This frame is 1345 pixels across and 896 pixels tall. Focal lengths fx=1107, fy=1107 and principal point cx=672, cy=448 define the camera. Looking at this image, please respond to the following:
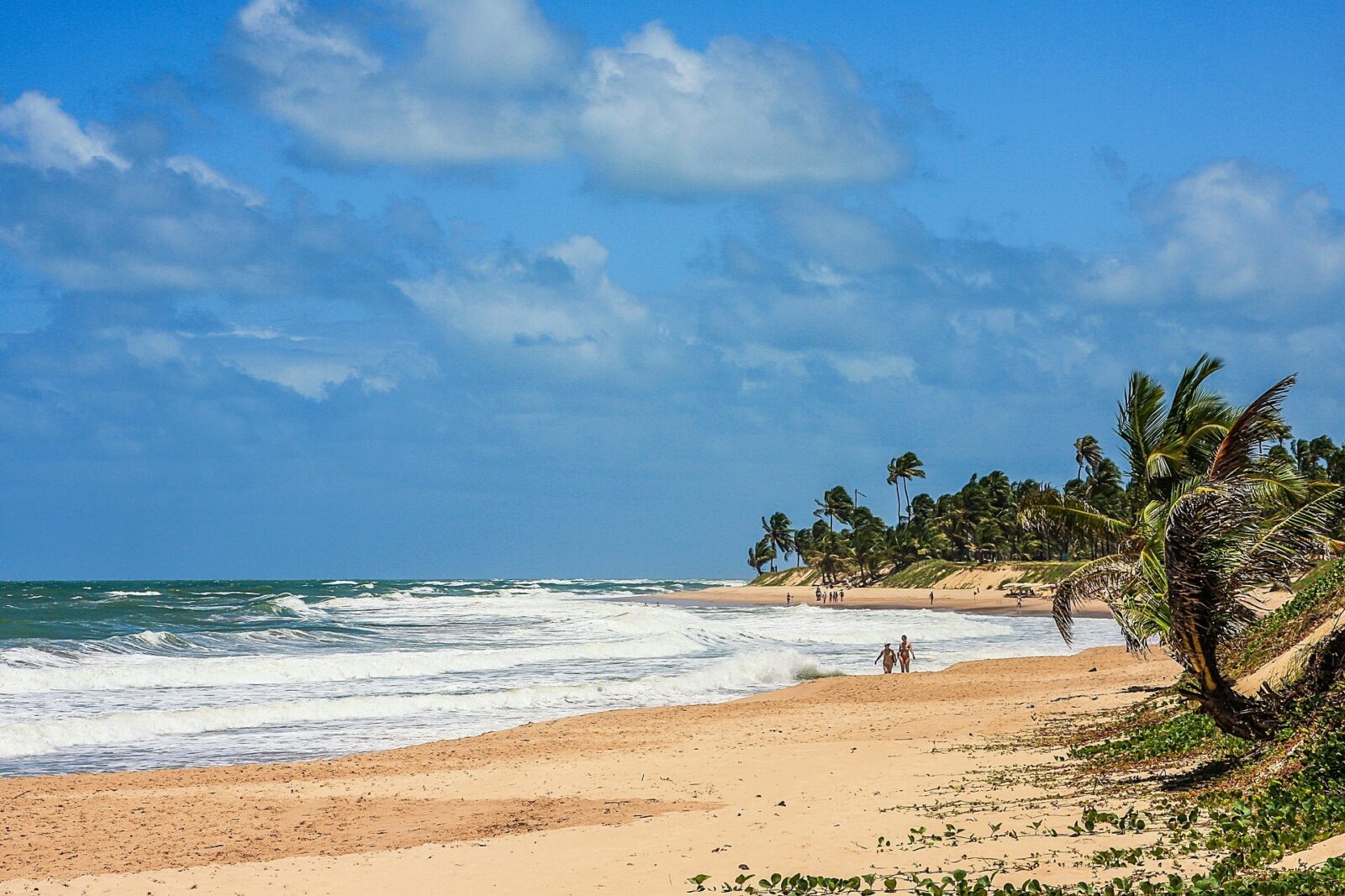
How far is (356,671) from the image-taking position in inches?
1385

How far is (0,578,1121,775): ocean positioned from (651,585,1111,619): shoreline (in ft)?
44.4

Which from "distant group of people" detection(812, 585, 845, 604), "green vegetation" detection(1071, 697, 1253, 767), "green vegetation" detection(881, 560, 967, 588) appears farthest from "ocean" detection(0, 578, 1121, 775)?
"green vegetation" detection(881, 560, 967, 588)

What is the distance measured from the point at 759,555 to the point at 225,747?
6440 inches

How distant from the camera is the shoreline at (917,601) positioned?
79.1 meters

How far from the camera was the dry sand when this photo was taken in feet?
32.0

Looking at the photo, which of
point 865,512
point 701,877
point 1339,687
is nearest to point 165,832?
point 701,877

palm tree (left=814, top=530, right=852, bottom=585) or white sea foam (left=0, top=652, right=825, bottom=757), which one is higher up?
palm tree (left=814, top=530, right=852, bottom=585)

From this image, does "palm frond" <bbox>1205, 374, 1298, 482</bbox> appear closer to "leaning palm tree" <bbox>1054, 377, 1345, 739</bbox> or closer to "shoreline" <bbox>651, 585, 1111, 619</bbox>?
"leaning palm tree" <bbox>1054, 377, 1345, 739</bbox>

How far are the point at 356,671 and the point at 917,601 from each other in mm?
69162

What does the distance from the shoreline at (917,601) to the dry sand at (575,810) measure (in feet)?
167

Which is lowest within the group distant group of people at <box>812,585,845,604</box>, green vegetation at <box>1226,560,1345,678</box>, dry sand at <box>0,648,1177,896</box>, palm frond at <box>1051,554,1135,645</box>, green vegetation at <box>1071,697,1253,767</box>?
distant group of people at <box>812,585,845,604</box>

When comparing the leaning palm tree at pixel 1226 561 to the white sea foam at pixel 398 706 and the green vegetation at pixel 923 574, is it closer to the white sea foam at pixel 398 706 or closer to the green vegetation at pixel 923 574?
the white sea foam at pixel 398 706

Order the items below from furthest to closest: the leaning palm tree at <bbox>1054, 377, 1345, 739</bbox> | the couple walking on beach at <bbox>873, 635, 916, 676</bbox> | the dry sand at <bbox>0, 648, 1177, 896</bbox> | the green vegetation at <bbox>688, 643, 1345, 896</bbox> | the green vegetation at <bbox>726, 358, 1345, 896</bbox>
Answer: the couple walking on beach at <bbox>873, 635, 916, 676</bbox>, the leaning palm tree at <bbox>1054, 377, 1345, 739</bbox>, the dry sand at <bbox>0, 648, 1177, 896</bbox>, the green vegetation at <bbox>726, 358, 1345, 896</bbox>, the green vegetation at <bbox>688, 643, 1345, 896</bbox>

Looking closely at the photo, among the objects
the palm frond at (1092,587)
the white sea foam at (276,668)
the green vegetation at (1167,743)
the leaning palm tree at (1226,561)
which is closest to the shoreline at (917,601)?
the white sea foam at (276,668)
